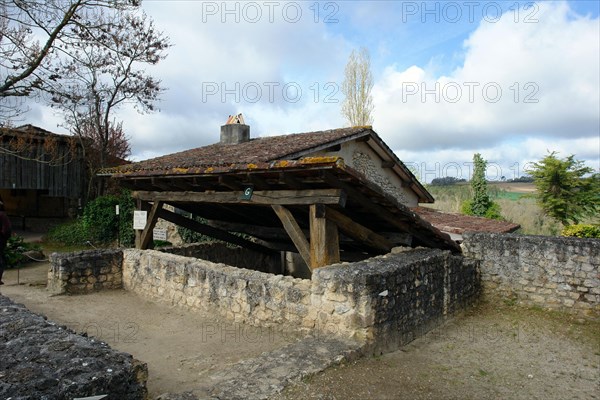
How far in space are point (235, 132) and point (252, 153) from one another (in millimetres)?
3683

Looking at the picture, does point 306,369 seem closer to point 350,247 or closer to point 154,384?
point 154,384

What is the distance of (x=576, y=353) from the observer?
5371 mm

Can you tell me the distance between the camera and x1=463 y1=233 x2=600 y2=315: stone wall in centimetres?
643

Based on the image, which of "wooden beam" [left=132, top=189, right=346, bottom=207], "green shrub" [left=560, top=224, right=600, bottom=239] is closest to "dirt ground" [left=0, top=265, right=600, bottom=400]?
"wooden beam" [left=132, top=189, right=346, bottom=207]

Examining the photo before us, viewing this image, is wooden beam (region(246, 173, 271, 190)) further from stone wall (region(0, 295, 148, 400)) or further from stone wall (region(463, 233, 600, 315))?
stone wall (region(463, 233, 600, 315))

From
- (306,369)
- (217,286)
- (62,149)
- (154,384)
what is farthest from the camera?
(62,149)

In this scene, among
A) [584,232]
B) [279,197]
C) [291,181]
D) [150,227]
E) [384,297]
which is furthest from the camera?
[584,232]

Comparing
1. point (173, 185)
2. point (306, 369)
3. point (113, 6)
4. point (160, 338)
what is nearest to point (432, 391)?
point (306, 369)

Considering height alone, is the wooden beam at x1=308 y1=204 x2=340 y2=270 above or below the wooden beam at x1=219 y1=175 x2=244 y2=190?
below

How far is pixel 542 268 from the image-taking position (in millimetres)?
6832

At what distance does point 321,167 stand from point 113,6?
11.2m

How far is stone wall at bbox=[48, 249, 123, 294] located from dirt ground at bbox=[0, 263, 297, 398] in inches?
10.7

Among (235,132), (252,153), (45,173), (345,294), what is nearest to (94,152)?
(45,173)

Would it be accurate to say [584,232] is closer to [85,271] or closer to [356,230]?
[356,230]
